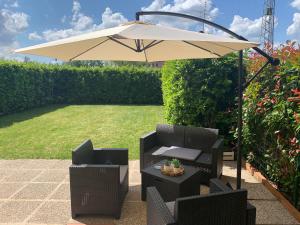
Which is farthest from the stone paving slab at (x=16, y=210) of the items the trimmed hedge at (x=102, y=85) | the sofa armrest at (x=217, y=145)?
the trimmed hedge at (x=102, y=85)

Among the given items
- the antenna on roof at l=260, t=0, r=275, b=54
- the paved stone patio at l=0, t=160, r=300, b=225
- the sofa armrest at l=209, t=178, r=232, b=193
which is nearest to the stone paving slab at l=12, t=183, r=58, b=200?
the paved stone patio at l=0, t=160, r=300, b=225

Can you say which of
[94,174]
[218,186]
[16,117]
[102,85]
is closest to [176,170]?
[218,186]

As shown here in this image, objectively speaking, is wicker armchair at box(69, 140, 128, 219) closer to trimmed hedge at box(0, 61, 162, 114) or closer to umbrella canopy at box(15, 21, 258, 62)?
umbrella canopy at box(15, 21, 258, 62)

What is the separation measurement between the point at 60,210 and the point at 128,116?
9220 millimetres

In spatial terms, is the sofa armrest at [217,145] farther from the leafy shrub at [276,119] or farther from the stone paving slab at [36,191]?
the stone paving slab at [36,191]

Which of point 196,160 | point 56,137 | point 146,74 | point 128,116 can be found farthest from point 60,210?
point 146,74

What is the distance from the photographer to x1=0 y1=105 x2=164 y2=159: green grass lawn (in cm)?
772

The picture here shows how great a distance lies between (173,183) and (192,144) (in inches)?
75.5

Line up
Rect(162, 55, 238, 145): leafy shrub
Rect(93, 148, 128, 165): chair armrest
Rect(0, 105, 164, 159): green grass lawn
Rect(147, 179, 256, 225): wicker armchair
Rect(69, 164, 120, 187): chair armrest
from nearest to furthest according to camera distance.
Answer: Rect(147, 179, 256, 225): wicker armchair, Rect(69, 164, 120, 187): chair armrest, Rect(93, 148, 128, 165): chair armrest, Rect(162, 55, 238, 145): leafy shrub, Rect(0, 105, 164, 159): green grass lawn

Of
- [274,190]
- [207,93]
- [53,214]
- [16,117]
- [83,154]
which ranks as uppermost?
[207,93]

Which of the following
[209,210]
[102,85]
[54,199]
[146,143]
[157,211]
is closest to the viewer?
[209,210]

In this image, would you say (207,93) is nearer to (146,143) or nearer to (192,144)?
(192,144)

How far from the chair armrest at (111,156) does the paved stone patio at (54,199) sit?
0.59 m

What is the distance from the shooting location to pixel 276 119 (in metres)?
4.46
